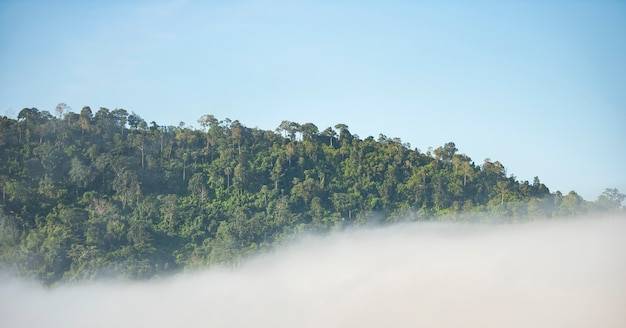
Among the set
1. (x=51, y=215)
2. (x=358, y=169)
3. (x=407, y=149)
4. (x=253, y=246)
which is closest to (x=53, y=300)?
(x=51, y=215)

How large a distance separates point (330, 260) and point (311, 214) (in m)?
3.97

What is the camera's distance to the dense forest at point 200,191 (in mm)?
52969

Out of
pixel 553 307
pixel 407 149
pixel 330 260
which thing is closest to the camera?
pixel 553 307

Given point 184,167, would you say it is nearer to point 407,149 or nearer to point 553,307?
point 407,149

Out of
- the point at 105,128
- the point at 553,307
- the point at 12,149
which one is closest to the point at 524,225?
the point at 553,307

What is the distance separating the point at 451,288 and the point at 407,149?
1590 cm

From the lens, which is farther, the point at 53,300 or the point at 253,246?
the point at 253,246

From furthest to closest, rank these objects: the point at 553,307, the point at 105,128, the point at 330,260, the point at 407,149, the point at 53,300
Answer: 1. the point at 407,149
2. the point at 105,128
3. the point at 330,260
4. the point at 553,307
5. the point at 53,300

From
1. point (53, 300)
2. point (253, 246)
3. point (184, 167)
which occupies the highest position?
point (184, 167)

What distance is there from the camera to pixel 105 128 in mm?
64250

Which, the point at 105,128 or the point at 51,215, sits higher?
the point at 105,128

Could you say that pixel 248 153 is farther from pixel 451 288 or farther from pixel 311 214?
pixel 451 288

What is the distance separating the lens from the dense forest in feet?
174

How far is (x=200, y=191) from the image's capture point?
196 feet
